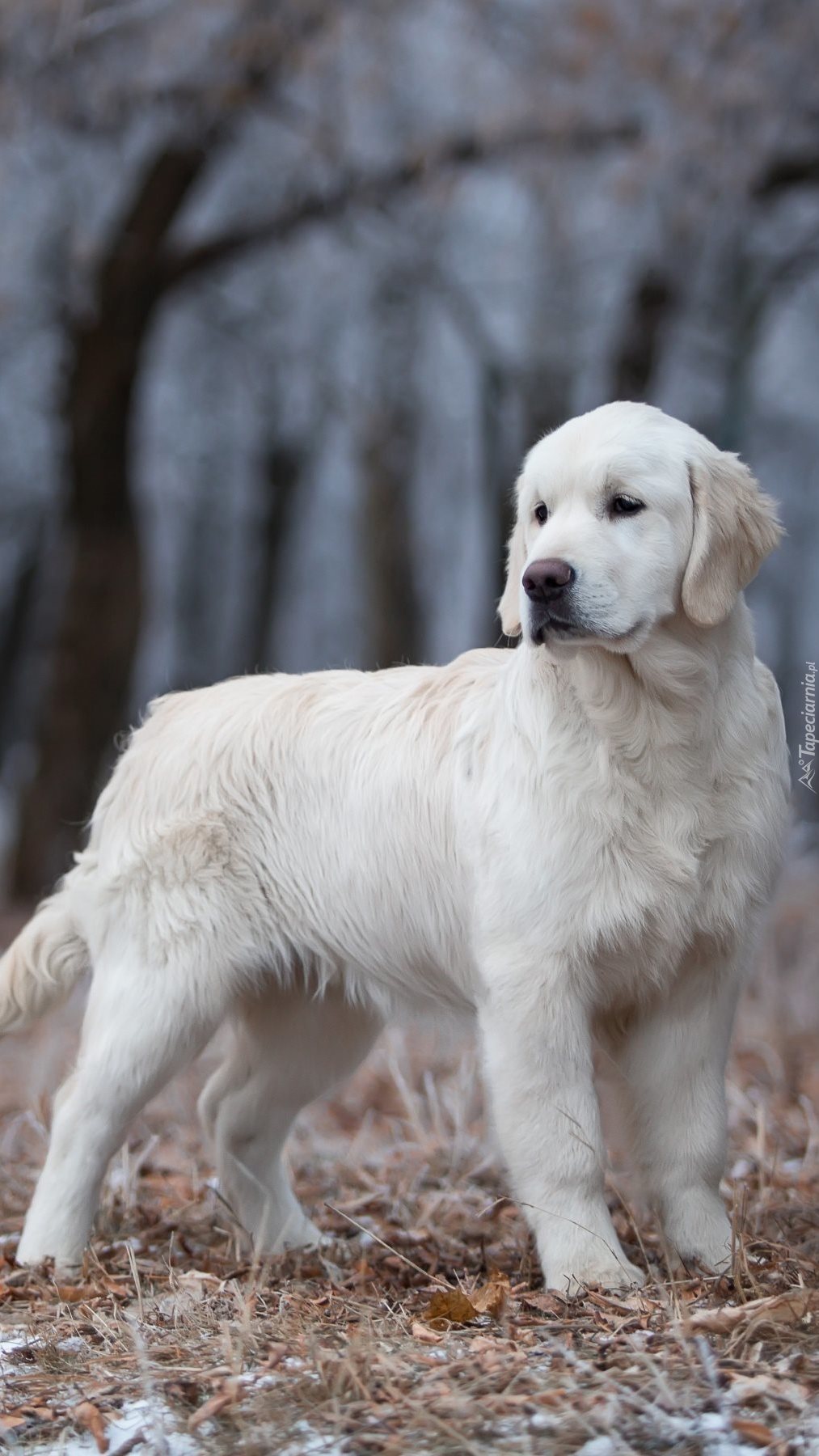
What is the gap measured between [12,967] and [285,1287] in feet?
4.27

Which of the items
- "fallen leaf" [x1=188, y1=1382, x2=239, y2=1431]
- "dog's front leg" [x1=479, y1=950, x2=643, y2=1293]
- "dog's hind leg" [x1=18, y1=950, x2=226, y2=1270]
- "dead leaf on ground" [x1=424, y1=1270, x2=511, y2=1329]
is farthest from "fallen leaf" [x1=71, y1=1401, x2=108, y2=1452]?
"dog's hind leg" [x1=18, y1=950, x2=226, y2=1270]

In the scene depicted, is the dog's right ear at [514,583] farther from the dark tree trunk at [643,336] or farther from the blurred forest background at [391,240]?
the dark tree trunk at [643,336]

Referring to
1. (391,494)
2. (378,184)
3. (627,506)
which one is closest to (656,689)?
(627,506)

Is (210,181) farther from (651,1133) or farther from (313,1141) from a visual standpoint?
(651,1133)

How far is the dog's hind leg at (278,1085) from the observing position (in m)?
4.53

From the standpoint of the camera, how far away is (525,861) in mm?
3635

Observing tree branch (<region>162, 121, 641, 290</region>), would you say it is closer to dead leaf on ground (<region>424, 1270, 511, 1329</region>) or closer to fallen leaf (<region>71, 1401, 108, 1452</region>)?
dead leaf on ground (<region>424, 1270, 511, 1329</region>)

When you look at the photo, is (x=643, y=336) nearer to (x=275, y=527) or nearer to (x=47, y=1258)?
(x=47, y=1258)

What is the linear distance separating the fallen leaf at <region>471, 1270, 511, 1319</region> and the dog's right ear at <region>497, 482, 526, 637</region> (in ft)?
4.79

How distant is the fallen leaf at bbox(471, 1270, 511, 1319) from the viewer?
3385mm

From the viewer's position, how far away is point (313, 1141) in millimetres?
5883

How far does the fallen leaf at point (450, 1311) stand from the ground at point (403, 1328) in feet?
0.08

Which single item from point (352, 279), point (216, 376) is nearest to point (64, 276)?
point (352, 279)

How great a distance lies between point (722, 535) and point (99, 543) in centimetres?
801
